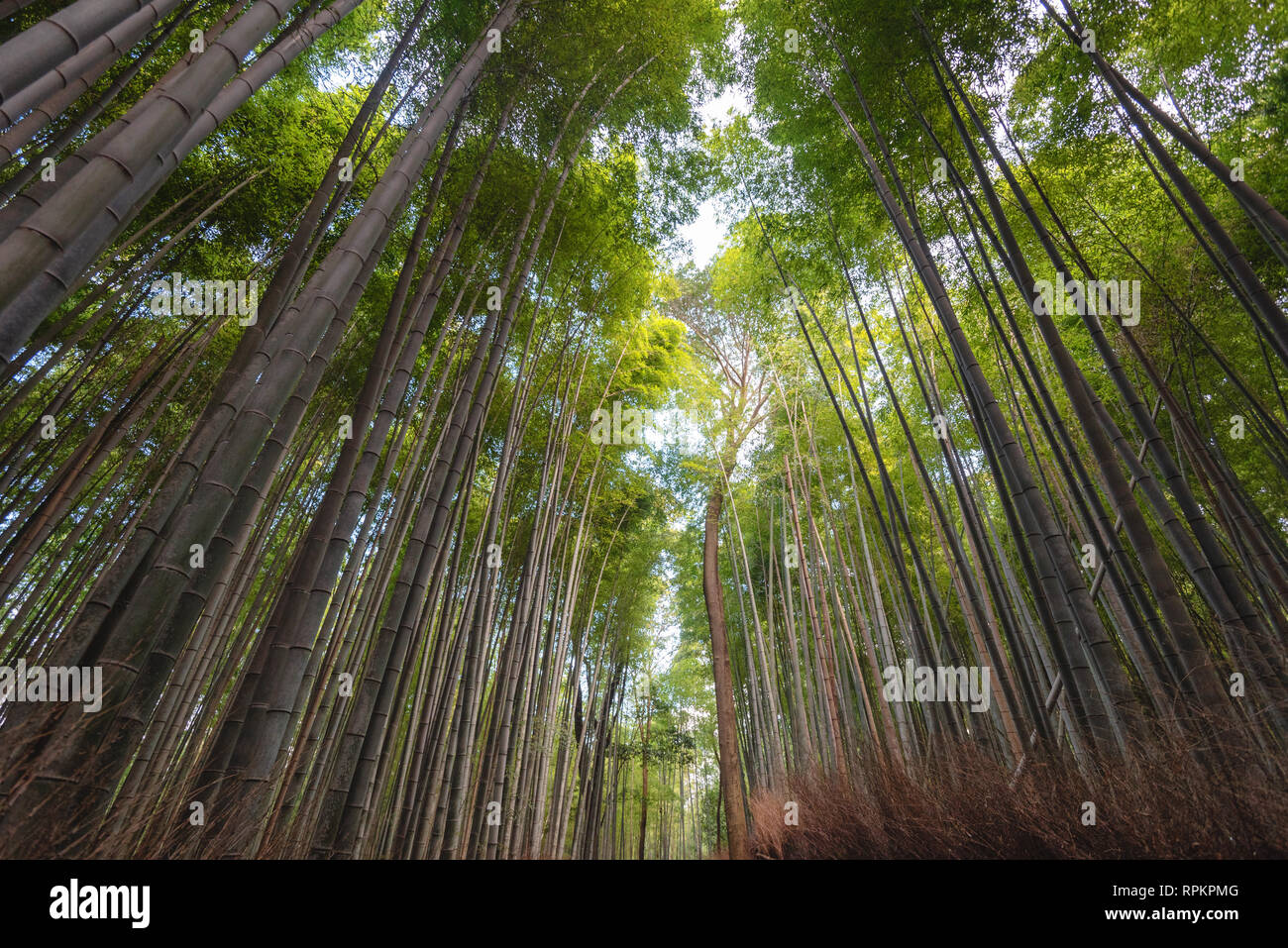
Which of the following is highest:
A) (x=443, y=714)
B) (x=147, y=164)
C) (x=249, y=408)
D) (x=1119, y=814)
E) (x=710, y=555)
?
(x=710, y=555)

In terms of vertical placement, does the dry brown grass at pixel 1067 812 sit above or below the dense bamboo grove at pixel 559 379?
below

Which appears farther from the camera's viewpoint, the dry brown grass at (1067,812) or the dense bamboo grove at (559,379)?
the dense bamboo grove at (559,379)

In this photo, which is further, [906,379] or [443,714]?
[906,379]

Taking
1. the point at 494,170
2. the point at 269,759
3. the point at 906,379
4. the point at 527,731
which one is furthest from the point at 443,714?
the point at 906,379

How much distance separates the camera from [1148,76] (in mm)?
3842

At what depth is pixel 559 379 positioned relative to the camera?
4.58 metres

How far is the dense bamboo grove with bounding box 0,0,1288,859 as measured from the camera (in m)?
1.53

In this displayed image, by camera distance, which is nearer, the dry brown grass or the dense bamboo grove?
the dry brown grass

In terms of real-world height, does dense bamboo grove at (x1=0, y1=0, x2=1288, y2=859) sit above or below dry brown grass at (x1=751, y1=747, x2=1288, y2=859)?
above

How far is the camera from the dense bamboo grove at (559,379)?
1529 millimetres

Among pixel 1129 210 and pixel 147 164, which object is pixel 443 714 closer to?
pixel 147 164

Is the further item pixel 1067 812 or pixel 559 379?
pixel 559 379

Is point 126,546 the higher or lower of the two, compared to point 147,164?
lower
